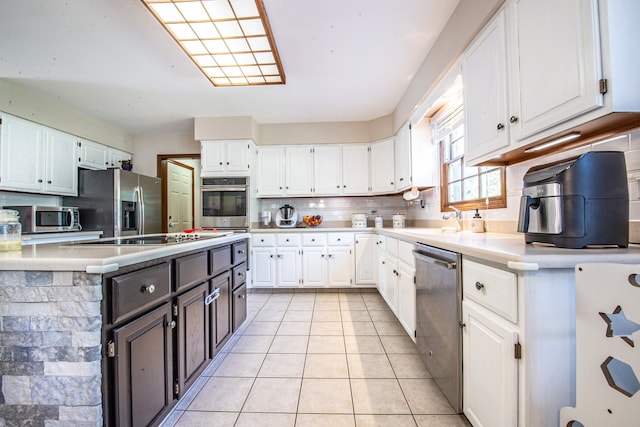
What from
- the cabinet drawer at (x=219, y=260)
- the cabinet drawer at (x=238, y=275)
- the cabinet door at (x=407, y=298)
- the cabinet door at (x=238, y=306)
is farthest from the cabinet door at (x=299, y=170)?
the cabinet door at (x=407, y=298)

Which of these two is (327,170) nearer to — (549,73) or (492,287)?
(549,73)

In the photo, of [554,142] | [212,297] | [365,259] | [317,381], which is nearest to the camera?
[554,142]

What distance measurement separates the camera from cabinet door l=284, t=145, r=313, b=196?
13.0ft

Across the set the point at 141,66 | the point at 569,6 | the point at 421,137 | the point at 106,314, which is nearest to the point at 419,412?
the point at 106,314

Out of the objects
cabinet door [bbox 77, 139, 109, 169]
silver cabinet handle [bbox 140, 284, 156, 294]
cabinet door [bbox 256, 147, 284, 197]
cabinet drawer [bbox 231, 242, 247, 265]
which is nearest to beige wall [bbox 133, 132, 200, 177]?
cabinet door [bbox 77, 139, 109, 169]

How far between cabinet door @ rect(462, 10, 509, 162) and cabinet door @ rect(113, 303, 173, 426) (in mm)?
1941

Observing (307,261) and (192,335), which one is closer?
(192,335)

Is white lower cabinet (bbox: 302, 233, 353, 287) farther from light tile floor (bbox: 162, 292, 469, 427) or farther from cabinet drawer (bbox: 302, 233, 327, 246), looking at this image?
light tile floor (bbox: 162, 292, 469, 427)

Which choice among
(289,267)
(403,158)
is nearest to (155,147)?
(289,267)

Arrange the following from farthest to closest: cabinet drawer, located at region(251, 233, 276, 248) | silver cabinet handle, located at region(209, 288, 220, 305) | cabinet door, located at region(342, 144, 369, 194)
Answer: cabinet door, located at region(342, 144, 369, 194) → cabinet drawer, located at region(251, 233, 276, 248) → silver cabinet handle, located at region(209, 288, 220, 305)

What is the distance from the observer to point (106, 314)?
3.12 ft

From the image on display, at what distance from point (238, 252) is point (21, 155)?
283cm

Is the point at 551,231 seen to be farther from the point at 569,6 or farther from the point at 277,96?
the point at 277,96

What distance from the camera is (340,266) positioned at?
3656mm
